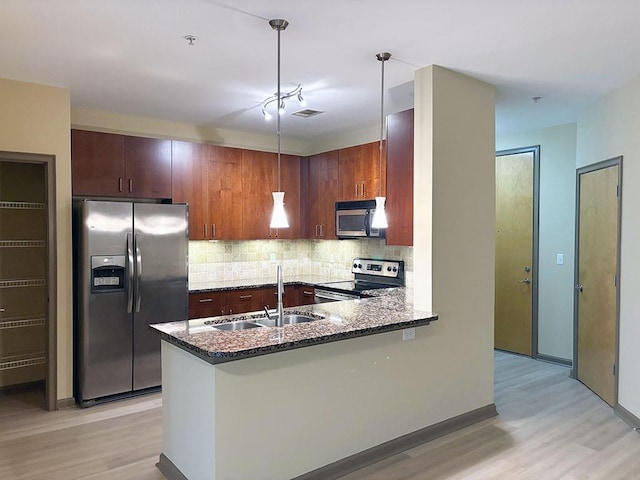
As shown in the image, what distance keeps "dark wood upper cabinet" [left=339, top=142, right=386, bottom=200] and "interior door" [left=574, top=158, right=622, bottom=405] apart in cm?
192

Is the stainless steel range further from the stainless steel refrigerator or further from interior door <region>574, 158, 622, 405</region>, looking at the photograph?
interior door <region>574, 158, 622, 405</region>

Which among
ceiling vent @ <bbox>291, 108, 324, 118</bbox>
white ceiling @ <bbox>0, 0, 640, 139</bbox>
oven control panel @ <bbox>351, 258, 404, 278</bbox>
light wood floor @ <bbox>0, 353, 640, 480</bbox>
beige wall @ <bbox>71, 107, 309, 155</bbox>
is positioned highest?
ceiling vent @ <bbox>291, 108, 324, 118</bbox>

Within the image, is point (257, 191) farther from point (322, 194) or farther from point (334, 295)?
point (334, 295)

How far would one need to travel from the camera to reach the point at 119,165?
457cm

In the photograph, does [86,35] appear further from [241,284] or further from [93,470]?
[241,284]

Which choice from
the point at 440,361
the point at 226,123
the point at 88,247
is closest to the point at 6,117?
the point at 88,247

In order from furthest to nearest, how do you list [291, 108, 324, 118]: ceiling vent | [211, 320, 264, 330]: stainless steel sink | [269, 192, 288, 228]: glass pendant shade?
[291, 108, 324, 118]: ceiling vent → [211, 320, 264, 330]: stainless steel sink → [269, 192, 288, 228]: glass pendant shade

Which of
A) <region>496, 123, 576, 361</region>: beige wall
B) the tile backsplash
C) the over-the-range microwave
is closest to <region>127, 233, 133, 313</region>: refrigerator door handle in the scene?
the tile backsplash

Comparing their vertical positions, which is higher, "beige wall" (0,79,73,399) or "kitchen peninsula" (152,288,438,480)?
"beige wall" (0,79,73,399)

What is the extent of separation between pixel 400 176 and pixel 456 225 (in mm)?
620

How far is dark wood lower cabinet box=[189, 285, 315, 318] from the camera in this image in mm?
4832

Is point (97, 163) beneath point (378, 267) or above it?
above

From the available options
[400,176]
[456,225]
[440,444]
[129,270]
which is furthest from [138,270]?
[440,444]

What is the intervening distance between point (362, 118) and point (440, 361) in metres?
2.63
